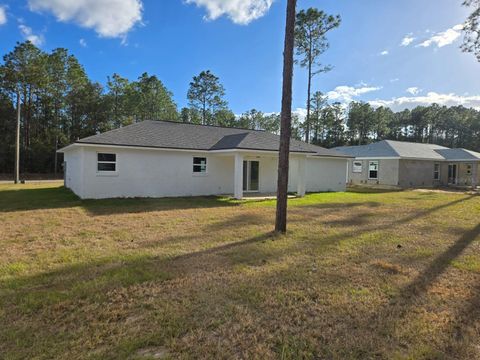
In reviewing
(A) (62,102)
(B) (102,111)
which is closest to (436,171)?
(B) (102,111)

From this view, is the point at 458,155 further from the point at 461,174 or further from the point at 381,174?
the point at 381,174

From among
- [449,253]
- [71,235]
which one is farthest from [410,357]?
[71,235]

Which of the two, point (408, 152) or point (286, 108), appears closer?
point (286, 108)

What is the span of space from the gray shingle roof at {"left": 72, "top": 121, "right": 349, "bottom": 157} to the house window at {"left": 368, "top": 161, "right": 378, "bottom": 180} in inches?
493

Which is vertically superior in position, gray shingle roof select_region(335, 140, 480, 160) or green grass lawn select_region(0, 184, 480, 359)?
gray shingle roof select_region(335, 140, 480, 160)

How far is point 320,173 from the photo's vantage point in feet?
Result: 67.7

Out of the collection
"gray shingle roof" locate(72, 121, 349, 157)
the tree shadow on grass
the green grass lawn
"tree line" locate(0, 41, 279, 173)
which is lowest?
the green grass lawn

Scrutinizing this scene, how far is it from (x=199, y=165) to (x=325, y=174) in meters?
9.41

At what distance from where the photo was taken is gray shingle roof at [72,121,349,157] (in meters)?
14.1

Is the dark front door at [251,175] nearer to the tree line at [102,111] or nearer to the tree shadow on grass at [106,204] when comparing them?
the tree shadow on grass at [106,204]

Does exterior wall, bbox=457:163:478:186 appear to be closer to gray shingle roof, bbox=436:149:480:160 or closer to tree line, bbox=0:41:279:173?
gray shingle roof, bbox=436:149:480:160

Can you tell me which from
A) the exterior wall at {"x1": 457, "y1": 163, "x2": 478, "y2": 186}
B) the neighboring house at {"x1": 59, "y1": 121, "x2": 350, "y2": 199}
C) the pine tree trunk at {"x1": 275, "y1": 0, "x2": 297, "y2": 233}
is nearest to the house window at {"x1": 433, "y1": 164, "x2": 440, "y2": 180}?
the exterior wall at {"x1": 457, "y1": 163, "x2": 478, "y2": 186}

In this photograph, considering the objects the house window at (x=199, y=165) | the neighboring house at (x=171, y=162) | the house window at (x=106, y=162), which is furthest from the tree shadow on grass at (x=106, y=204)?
the house window at (x=199, y=165)

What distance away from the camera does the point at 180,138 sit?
53.2 feet
